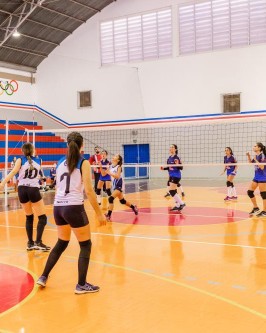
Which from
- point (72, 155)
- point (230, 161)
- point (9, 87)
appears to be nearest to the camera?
point (72, 155)

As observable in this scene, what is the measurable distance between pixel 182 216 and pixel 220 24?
1614 cm

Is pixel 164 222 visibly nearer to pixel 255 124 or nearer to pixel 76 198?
pixel 76 198

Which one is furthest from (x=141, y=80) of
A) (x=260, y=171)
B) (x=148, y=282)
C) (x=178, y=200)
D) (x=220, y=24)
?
(x=148, y=282)

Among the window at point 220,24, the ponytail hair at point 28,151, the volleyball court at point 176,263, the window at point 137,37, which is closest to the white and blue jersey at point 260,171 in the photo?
the volleyball court at point 176,263

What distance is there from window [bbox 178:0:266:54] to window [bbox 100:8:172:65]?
1.05 meters

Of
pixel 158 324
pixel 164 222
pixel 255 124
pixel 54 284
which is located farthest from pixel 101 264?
pixel 255 124

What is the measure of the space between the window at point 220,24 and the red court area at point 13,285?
20520 millimetres

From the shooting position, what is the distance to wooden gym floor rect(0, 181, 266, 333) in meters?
4.08

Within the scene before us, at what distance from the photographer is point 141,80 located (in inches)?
1019

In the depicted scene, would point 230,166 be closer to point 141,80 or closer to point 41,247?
point 41,247

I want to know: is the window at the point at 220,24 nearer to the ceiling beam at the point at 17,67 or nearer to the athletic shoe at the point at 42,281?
the ceiling beam at the point at 17,67

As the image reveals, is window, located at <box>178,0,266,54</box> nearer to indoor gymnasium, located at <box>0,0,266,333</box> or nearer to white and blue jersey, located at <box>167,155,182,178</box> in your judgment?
indoor gymnasium, located at <box>0,0,266,333</box>

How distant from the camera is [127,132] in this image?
2739 cm

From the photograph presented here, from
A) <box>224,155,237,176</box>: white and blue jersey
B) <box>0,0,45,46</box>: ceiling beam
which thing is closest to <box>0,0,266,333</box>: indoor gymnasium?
→ <box>0,0,45,46</box>: ceiling beam
